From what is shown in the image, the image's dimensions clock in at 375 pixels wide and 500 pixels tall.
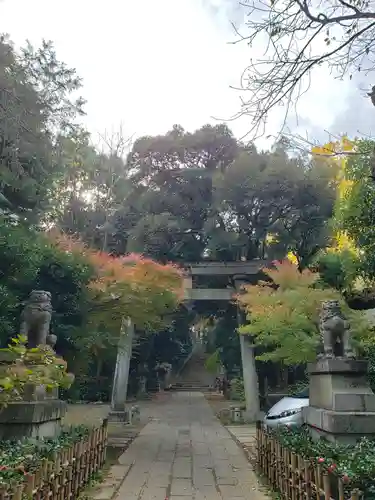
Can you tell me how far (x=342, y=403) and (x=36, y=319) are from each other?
4.34 m

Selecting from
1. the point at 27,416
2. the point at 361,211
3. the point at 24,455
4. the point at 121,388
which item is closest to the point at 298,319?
the point at 361,211

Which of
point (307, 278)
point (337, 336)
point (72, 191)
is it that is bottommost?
point (337, 336)

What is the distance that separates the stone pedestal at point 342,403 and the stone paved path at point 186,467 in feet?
3.91

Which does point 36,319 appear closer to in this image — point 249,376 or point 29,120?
point 29,120

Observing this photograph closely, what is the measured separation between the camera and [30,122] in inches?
324

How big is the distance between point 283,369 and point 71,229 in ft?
36.4

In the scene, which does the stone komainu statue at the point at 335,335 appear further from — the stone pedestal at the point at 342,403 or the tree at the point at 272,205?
the tree at the point at 272,205

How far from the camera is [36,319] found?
22.0ft

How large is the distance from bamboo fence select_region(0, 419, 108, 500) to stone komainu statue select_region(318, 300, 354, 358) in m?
3.50

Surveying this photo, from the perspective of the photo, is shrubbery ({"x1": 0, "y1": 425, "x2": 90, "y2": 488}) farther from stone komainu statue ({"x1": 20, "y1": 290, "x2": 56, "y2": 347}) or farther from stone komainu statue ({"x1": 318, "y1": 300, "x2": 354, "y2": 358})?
stone komainu statue ({"x1": 318, "y1": 300, "x2": 354, "y2": 358})

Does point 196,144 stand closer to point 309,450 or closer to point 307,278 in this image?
point 307,278

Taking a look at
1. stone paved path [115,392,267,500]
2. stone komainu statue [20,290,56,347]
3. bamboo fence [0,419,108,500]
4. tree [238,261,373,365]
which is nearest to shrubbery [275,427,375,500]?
stone paved path [115,392,267,500]

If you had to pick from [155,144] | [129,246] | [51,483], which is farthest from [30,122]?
[155,144]

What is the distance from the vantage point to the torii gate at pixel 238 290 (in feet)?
49.0
